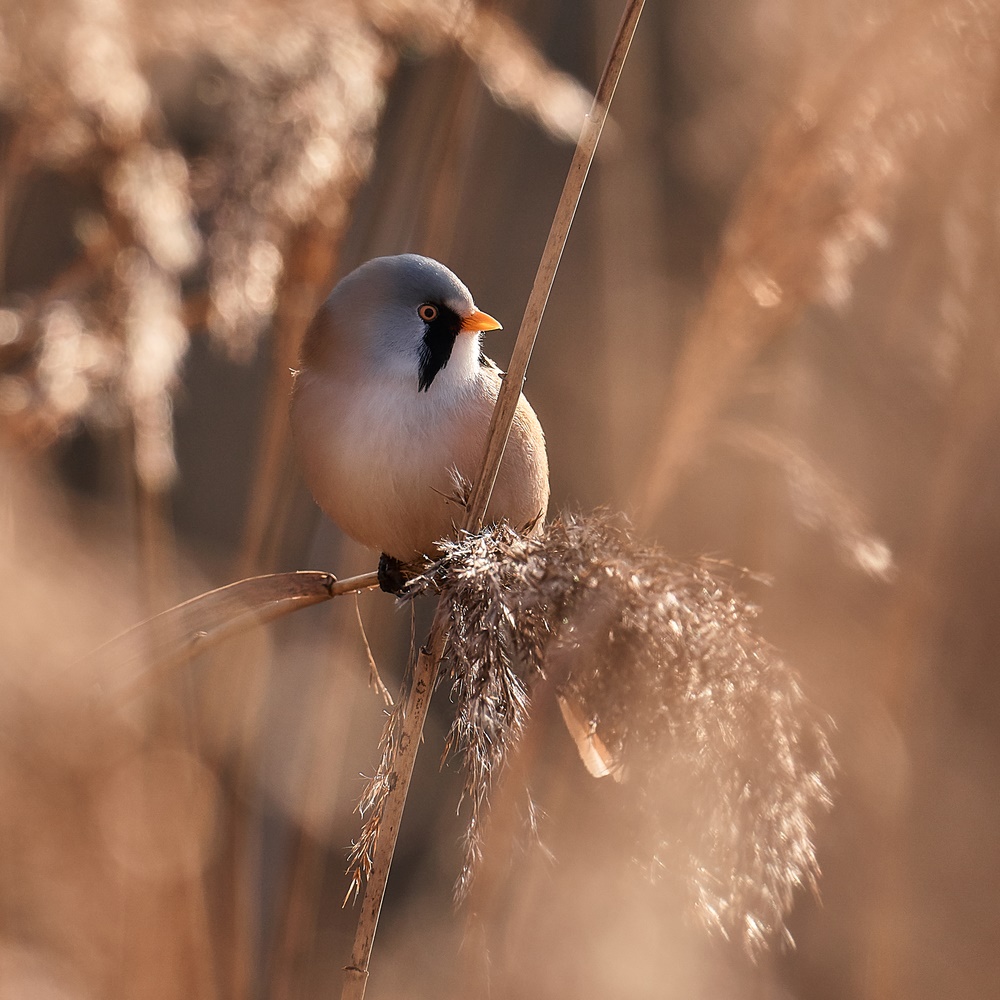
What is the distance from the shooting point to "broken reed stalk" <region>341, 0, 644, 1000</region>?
3.06 ft

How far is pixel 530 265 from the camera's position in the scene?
9.70 ft

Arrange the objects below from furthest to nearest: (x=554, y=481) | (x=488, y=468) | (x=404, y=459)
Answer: (x=554, y=481)
(x=404, y=459)
(x=488, y=468)

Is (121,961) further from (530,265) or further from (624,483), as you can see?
(530,265)

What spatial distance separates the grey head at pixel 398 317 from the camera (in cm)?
139

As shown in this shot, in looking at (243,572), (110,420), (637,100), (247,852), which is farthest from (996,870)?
(110,420)

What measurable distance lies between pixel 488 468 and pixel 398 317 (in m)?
0.43

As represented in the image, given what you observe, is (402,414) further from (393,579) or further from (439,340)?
(393,579)

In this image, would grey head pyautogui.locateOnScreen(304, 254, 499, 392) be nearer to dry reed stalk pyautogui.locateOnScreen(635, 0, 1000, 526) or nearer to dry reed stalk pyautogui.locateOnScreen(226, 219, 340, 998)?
dry reed stalk pyautogui.locateOnScreen(226, 219, 340, 998)

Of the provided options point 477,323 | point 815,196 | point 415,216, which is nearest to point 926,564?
point 815,196

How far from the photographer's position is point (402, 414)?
1.33m

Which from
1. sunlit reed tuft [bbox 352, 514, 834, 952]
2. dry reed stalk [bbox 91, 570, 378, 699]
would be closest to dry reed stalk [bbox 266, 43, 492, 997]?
dry reed stalk [bbox 91, 570, 378, 699]

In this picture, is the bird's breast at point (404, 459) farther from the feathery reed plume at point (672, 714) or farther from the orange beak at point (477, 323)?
the feathery reed plume at point (672, 714)

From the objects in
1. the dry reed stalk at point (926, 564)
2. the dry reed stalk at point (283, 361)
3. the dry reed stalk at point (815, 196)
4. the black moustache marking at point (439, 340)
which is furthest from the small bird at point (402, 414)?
the dry reed stalk at point (926, 564)

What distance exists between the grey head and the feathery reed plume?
1.78ft
